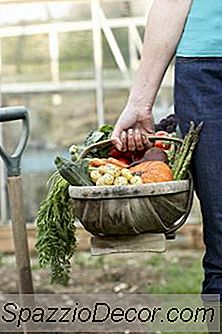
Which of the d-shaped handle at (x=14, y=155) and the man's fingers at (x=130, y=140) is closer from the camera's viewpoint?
the man's fingers at (x=130, y=140)

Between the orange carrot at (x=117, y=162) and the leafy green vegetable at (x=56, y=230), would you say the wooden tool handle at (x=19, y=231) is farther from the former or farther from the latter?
the orange carrot at (x=117, y=162)

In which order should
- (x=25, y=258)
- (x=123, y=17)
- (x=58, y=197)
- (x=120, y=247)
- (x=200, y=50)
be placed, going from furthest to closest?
(x=123, y=17), (x=25, y=258), (x=58, y=197), (x=120, y=247), (x=200, y=50)

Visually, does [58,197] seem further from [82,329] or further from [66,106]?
[66,106]

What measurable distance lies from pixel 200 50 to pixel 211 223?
36 cm

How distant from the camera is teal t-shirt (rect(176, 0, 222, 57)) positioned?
1.93 m

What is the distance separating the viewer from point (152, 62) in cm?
202

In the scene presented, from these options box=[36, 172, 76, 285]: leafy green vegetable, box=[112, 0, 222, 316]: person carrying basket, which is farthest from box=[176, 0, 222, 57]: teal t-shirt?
box=[36, 172, 76, 285]: leafy green vegetable

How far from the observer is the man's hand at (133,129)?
208cm

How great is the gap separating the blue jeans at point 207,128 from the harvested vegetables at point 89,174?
30 millimetres

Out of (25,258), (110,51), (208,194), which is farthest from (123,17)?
(208,194)

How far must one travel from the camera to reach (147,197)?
6.59 ft

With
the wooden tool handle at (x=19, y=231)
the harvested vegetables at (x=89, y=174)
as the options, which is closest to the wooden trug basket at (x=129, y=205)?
the harvested vegetables at (x=89, y=174)

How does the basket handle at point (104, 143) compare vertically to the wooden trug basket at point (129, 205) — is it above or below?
above

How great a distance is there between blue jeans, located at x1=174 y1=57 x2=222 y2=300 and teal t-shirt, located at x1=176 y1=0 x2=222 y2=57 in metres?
0.02
